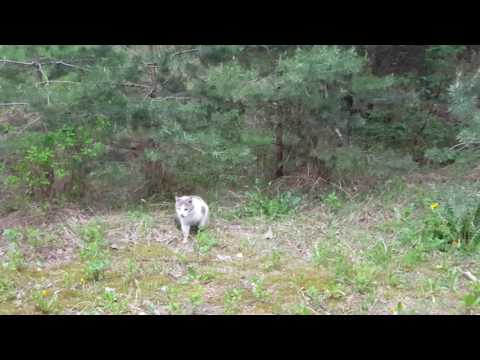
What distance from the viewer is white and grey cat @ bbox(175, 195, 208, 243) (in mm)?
6945

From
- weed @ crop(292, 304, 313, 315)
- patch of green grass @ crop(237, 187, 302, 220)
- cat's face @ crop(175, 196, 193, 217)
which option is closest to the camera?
weed @ crop(292, 304, 313, 315)

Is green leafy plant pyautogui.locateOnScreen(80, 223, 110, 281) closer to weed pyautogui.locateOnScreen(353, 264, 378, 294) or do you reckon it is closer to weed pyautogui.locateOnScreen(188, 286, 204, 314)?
weed pyautogui.locateOnScreen(188, 286, 204, 314)

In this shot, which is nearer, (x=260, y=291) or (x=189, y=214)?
(x=260, y=291)

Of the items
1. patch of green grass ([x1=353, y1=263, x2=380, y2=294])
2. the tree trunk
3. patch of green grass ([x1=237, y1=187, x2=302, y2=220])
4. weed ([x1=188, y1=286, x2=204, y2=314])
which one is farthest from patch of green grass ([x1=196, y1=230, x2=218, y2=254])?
the tree trunk

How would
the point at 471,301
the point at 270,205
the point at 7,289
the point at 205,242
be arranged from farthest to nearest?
the point at 270,205
the point at 205,242
the point at 7,289
the point at 471,301

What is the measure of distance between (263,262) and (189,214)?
1.47 meters

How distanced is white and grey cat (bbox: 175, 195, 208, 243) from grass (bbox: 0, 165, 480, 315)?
193mm

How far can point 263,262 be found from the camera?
241 inches

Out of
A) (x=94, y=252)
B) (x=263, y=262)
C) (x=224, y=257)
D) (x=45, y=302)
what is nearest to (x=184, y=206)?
(x=224, y=257)

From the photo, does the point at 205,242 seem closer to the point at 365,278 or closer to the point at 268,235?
the point at 268,235

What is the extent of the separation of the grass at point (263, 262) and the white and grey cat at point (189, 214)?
193mm

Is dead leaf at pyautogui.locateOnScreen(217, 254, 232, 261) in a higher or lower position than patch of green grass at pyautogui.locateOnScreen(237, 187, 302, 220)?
lower

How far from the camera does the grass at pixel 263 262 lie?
4.98 meters

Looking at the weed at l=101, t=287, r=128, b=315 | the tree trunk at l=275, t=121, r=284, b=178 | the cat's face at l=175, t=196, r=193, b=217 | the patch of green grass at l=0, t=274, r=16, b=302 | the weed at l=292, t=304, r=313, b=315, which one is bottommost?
the weed at l=292, t=304, r=313, b=315
